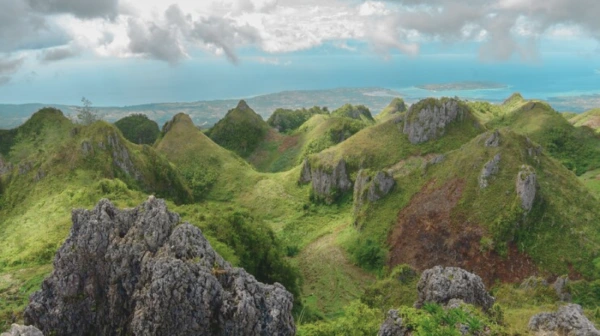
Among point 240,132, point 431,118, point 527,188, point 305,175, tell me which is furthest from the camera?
point 240,132

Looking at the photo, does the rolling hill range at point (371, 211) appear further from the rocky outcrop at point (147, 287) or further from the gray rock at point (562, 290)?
the rocky outcrop at point (147, 287)

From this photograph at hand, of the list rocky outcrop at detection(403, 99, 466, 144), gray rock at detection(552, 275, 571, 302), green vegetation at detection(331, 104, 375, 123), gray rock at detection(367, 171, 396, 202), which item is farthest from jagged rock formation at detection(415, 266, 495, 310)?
green vegetation at detection(331, 104, 375, 123)

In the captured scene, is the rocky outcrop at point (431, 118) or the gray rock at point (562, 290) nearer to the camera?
the gray rock at point (562, 290)

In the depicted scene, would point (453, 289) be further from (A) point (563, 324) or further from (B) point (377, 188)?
(B) point (377, 188)

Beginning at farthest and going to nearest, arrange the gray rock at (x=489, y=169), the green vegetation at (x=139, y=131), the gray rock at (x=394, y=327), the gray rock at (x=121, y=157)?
the green vegetation at (x=139, y=131)
the gray rock at (x=121, y=157)
the gray rock at (x=489, y=169)
the gray rock at (x=394, y=327)

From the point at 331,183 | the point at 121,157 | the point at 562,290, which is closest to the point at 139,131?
the point at 121,157

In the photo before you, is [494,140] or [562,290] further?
[494,140]

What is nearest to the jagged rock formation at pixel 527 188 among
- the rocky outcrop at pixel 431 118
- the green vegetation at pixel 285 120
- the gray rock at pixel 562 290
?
the gray rock at pixel 562 290
